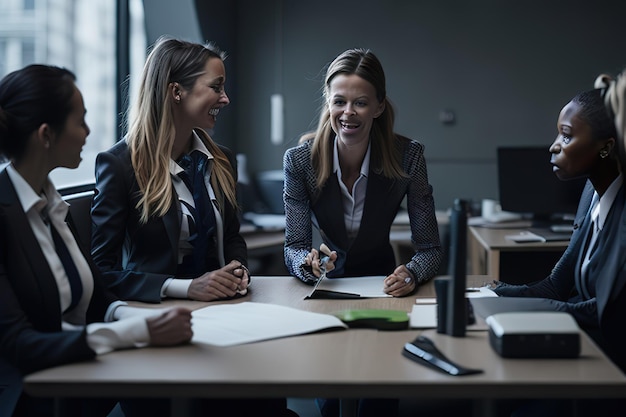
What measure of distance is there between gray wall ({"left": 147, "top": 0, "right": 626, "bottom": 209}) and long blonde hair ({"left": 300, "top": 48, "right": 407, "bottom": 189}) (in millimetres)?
4396

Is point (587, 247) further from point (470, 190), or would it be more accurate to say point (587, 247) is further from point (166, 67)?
point (470, 190)

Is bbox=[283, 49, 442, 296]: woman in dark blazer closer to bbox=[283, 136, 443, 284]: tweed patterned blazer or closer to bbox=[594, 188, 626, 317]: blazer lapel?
bbox=[283, 136, 443, 284]: tweed patterned blazer

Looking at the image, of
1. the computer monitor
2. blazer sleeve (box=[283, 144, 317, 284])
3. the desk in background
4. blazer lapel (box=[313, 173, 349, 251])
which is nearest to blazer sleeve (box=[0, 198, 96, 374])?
blazer sleeve (box=[283, 144, 317, 284])

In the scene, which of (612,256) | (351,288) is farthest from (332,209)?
(612,256)

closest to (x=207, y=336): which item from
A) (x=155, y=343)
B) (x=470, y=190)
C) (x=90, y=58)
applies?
(x=155, y=343)

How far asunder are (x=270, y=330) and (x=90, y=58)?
10.8 ft

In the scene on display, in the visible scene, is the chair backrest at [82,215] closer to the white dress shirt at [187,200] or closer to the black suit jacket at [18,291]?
the white dress shirt at [187,200]

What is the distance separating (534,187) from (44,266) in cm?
333

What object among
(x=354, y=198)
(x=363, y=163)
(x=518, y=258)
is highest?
(x=363, y=163)

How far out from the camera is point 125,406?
2025 millimetres

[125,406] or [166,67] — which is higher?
[166,67]

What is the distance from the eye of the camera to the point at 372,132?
9.14 ft

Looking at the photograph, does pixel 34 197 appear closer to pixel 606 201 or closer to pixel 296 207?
pixel 296 207

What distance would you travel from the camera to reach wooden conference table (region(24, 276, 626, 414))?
137cm
